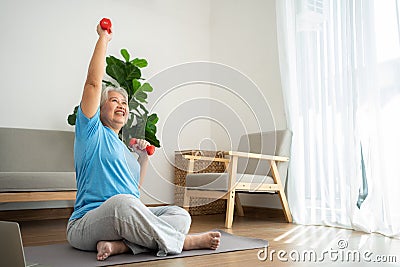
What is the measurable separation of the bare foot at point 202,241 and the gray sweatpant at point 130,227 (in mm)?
53

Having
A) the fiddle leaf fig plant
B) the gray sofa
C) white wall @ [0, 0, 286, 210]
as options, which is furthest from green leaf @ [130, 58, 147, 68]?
the gray sofa

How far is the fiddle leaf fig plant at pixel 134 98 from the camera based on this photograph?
1.92m

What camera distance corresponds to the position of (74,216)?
6.14ft

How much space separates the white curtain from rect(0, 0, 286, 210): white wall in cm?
36

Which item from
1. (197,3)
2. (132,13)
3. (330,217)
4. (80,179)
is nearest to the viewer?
(80,179)

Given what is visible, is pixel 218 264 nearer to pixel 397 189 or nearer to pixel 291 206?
pixel 397 189

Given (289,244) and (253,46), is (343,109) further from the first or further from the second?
(253,46)

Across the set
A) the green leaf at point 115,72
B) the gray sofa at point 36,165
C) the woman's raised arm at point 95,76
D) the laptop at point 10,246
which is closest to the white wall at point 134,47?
the gray sofa at point 36,165

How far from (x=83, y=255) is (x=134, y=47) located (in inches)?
105

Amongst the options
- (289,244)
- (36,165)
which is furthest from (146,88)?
(36,165)

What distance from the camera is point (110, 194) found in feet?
5.99

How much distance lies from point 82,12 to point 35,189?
1752 millimetres

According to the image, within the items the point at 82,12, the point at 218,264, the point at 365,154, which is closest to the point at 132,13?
the point at 82,12

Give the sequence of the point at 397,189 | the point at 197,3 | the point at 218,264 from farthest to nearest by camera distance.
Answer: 1. the point at 197,3
2. the point at 397,189
3. the point at 218,264
